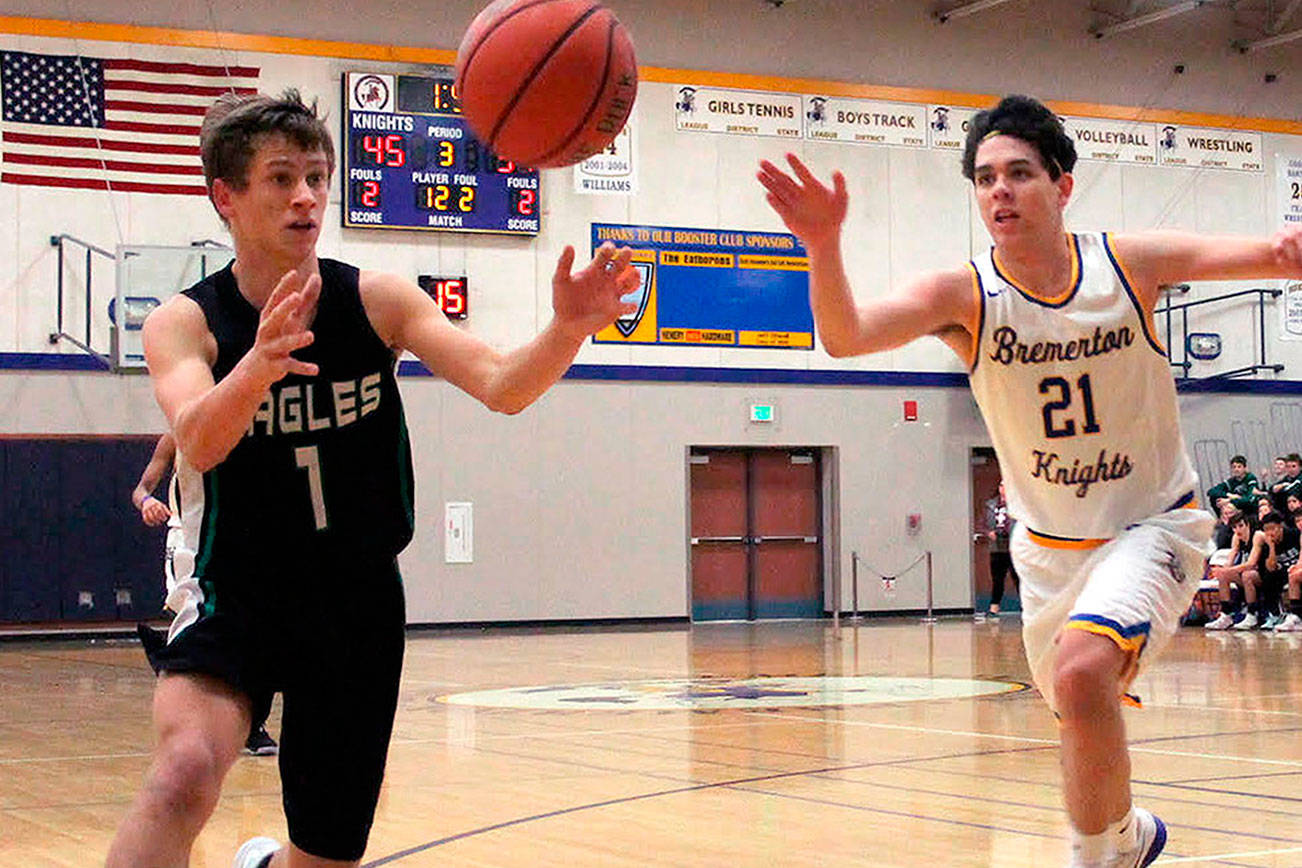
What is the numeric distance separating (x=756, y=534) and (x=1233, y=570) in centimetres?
706

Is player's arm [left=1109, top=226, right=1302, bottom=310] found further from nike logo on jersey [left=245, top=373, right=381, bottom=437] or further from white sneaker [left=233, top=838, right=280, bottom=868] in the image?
white sneaker [left=233, top=838, right=280, bottom=868]

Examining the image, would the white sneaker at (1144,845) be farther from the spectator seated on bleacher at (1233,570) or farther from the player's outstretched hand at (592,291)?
the spectator seated on bleacher at (1233,570)

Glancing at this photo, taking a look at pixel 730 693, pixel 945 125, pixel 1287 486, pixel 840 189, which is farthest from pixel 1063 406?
pixel 945 125

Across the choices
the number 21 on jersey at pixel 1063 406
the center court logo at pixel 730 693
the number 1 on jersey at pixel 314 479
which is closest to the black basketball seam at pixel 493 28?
the number 1 on jersey at pixel 314 479

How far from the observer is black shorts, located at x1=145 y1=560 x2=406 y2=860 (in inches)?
145

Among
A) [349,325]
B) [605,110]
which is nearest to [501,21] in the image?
[605,110]

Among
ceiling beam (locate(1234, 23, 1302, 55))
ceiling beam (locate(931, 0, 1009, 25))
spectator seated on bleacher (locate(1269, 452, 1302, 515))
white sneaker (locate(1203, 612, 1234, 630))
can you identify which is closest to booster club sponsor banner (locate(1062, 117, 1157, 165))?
ceiling beam (locate(1234, 23, 1302, 55))

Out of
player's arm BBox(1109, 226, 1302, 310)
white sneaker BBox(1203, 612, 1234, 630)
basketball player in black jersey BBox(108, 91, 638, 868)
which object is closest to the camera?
basketball player in black jersey BBox(108, 91, 638, 868)

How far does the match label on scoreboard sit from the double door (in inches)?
67.5

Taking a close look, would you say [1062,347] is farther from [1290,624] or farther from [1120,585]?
[1290,624]

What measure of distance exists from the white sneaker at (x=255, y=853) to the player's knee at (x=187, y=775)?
778 mm

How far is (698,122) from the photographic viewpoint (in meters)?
23.9

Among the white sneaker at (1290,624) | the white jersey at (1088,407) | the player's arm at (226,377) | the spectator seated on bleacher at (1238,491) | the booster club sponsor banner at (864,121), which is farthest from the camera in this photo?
the booster club sponsor banner at (864,121)

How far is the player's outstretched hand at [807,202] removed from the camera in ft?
15.0
